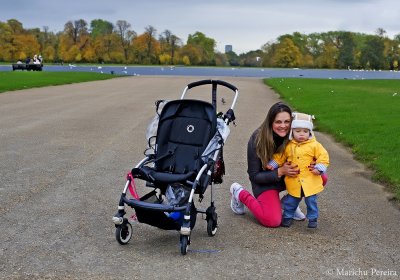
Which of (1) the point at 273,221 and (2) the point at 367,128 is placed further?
(2) the point at 367,128

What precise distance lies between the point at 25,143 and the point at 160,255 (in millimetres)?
6267

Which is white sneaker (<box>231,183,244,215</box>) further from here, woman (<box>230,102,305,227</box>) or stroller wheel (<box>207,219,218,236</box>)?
stroller wheel (<box>207,219,218,236</box>)

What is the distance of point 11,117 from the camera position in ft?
45.2

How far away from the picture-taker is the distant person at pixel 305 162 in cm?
510

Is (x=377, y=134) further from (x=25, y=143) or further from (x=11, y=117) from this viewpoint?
(x=11, y=117)

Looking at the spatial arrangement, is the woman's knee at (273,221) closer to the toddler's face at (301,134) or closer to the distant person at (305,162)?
the distant person at (305,162)

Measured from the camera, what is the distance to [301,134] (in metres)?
5.12

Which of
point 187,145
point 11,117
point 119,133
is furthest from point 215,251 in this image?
point 11,117

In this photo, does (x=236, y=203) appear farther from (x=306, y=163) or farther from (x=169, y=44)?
(x=169, y=44)

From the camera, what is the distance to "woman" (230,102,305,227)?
5.21 metres

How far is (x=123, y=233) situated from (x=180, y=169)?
86 centimetres

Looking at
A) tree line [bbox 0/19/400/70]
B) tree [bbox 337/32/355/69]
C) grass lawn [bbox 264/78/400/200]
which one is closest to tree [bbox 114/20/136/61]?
tree line [bbox 0/19/400/70]

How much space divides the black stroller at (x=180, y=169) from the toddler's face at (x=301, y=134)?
690 millimetres
